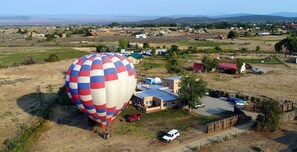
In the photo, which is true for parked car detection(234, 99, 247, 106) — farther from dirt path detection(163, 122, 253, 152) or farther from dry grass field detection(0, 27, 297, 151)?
dry grass field detection(0, 27, 297, 151)

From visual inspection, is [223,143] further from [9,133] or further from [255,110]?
[9,133]

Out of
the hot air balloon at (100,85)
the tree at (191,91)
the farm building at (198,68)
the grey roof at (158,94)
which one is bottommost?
the farm building at (198,68)

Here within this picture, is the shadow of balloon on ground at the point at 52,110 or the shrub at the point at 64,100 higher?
the shrub at the point at 64,100

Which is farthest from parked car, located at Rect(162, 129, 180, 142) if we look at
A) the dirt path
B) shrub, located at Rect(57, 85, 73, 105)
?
shrub, located at Rect(57, 85, 73, 105)

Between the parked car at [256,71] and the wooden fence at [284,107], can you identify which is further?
the parked car at [256,71]

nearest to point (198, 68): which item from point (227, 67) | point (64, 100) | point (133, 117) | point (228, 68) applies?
point (227, 67)

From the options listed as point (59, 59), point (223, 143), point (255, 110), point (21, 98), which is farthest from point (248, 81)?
point (59, 59)

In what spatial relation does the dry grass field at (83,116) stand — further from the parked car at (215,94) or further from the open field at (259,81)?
the parked car at (215,94)

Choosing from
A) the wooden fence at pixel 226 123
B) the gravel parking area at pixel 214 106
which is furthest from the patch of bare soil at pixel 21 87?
the gravel parking area at pixel 214 106
